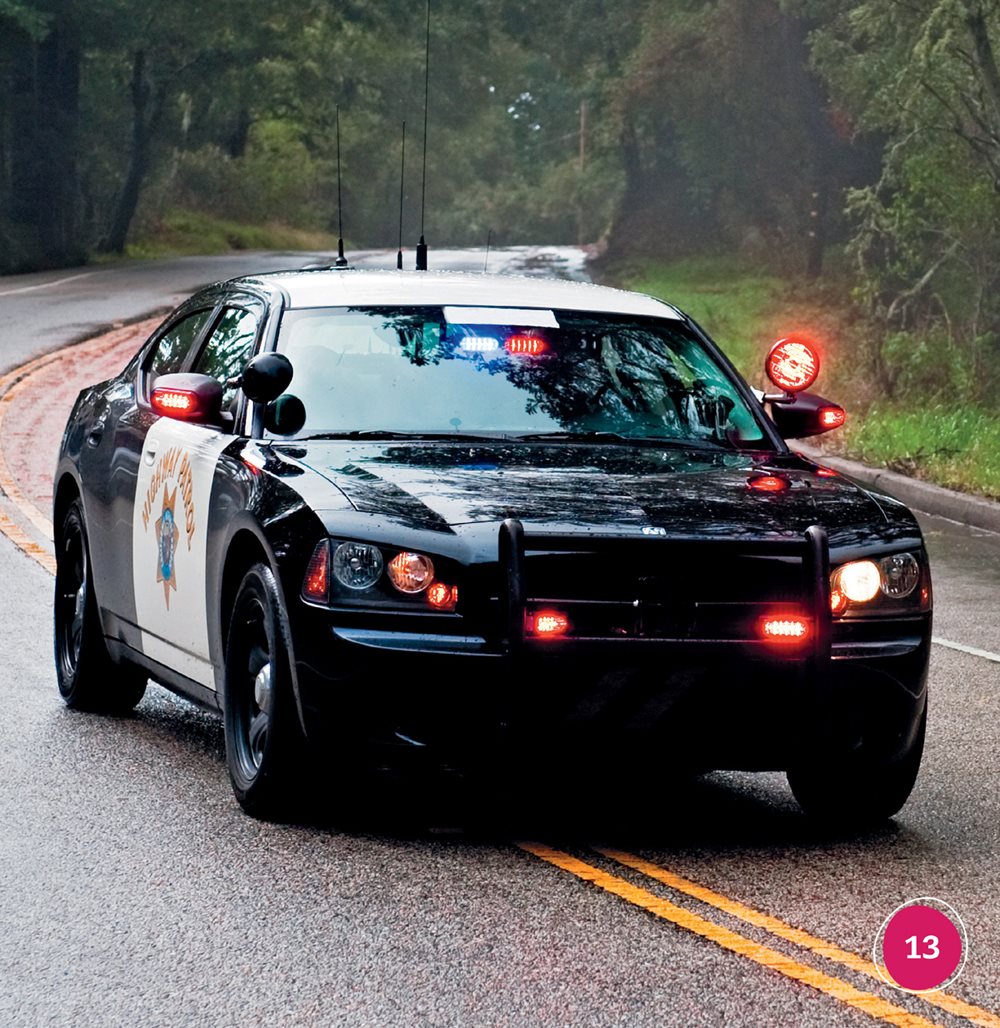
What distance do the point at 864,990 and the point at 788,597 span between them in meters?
1.39

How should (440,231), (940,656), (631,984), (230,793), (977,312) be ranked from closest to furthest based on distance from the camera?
A: (631,984) < (230,793) < (940,656) < (977,312) < (440,231)

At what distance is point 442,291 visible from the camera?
304 inches

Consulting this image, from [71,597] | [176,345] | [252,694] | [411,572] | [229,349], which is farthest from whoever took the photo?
[71,597]

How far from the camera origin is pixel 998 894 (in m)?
5.88

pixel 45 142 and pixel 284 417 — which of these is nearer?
pixel 284 417

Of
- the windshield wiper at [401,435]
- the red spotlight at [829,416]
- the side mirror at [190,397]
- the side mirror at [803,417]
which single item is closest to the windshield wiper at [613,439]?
the windshield wiper at [401,435]

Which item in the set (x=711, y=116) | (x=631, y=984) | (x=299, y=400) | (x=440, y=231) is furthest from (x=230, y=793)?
(x=440, y=231)

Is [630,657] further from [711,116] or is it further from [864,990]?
[711,116]

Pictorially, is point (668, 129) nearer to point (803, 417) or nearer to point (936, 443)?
point (936, 443)

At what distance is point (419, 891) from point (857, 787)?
1.48 m

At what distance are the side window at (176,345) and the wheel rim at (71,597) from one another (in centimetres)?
73

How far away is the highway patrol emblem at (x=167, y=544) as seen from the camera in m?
7.44

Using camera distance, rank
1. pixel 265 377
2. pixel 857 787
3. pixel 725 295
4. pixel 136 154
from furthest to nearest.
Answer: pixel 136 154
pixel 725 295
pixel 265 377
pixel 857 787

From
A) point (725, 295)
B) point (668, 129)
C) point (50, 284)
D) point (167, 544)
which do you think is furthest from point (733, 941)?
point (668, 129)
